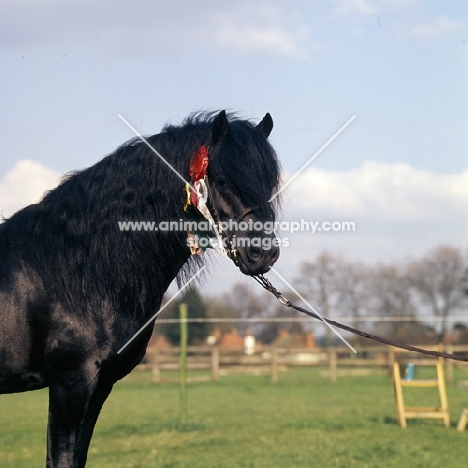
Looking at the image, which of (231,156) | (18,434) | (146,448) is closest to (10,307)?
(231,156)

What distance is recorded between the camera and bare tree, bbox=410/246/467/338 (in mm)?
34316

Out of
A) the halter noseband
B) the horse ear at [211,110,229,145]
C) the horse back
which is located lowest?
the horse back

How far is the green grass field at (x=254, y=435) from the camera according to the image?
7117mm

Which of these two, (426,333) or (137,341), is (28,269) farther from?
(426,333)

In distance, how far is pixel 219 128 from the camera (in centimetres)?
371

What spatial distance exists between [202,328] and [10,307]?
2922 centimetres

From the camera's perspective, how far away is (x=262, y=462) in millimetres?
6934

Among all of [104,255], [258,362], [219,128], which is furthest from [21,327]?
[258,362]

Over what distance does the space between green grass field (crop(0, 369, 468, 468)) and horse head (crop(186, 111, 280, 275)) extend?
3.84m

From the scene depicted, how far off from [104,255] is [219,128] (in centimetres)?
94

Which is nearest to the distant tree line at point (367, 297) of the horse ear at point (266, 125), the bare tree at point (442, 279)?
the bare tree at point (442, 279)

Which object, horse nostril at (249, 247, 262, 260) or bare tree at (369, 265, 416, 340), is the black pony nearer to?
horse nostril at (249, 247, 262, 260)

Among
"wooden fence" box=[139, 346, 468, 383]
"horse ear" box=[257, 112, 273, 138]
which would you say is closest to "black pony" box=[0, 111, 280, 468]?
"horse ear" box=[257, 112, 273, 138]

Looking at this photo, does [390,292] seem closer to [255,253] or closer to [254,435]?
[254,435]
